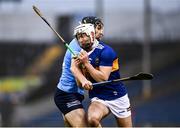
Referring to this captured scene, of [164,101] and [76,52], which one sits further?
[164,101]

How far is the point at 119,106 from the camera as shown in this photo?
8688mm

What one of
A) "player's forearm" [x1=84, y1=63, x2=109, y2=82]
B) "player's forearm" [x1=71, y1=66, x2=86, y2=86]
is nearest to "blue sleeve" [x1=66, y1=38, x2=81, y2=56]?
"player's forearm" [x1=71, y1=66, x2=86, y2=86]

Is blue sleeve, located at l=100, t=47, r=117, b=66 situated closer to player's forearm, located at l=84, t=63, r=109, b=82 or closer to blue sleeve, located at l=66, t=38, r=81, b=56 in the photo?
player's forearm, located at l=84, t=63, r=109, b=82

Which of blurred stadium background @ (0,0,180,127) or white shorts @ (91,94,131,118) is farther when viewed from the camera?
blurred stadium background @ (0,0,180,127)

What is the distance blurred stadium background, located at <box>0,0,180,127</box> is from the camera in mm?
19906

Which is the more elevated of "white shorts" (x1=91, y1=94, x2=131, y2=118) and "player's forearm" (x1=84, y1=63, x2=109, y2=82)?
"player's forearm" (x1=84, y1=63, x2=109, y2=82)

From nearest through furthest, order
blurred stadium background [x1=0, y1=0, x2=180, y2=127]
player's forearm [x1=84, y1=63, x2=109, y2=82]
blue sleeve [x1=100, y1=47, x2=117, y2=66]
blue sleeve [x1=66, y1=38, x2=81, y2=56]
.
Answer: player's forearm [x1=84, y1=63, x2=109, y2=82], blue sleeve [x1=100, y1=47, x2=117, y2=66], blue sleeve [x1=66, y1=38, x2=81, y2=56], blurred stadium background [x1=0, y1=0, x2=180, y2=127]

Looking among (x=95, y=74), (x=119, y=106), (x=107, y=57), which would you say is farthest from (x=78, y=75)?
(x=119, y=106)

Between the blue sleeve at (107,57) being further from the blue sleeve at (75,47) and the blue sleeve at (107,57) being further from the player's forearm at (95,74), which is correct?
the blue sleeve at (75,47)

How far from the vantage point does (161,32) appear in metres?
20.4

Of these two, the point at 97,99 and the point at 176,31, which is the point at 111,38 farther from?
the point at 97,99

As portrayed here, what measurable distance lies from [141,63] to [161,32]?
1.06m

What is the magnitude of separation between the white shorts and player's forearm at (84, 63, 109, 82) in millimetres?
349

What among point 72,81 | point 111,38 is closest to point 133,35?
point 111,38
